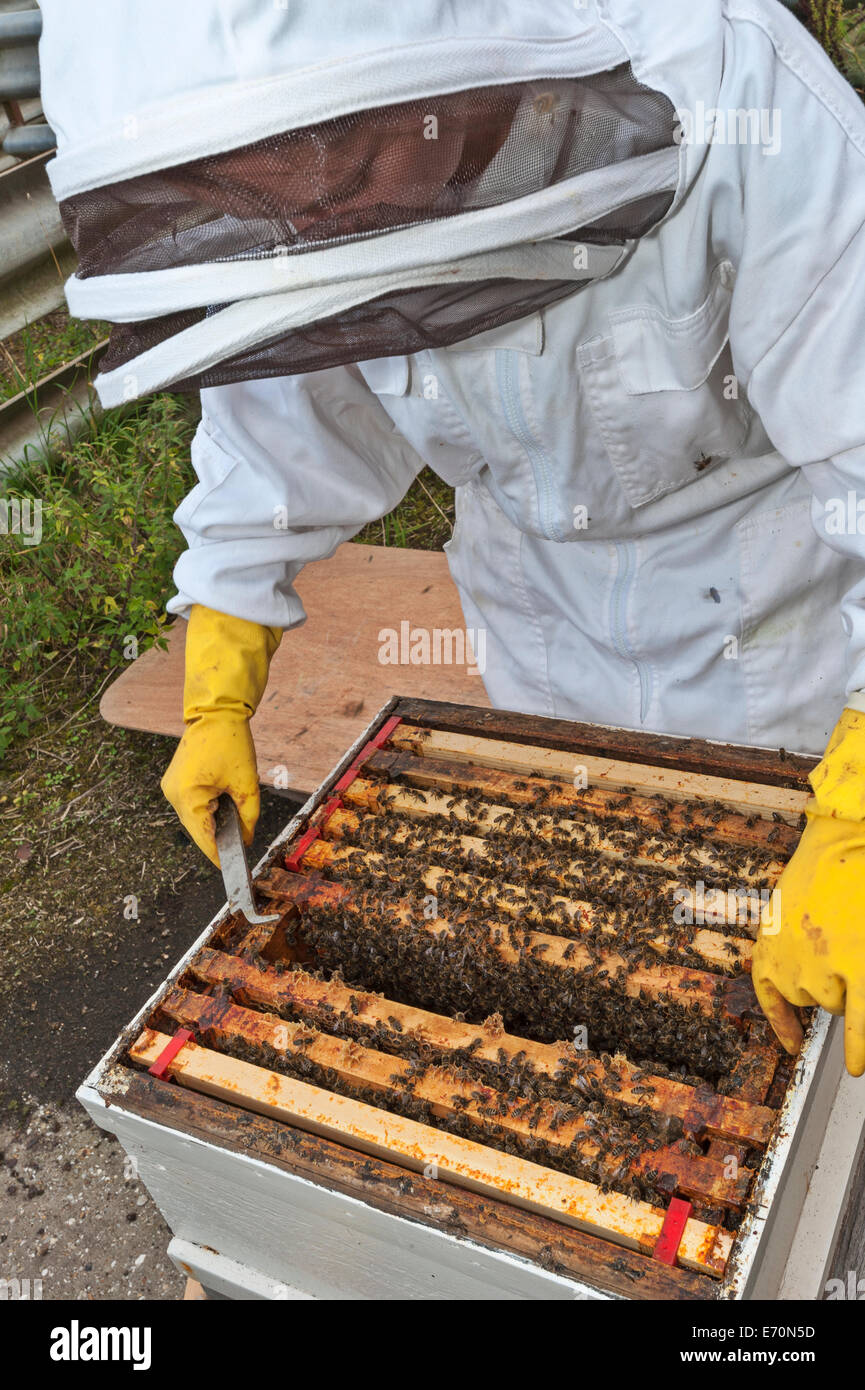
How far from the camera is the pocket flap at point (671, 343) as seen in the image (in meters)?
1.88

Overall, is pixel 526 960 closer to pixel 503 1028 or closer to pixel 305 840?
pixel 503 1028

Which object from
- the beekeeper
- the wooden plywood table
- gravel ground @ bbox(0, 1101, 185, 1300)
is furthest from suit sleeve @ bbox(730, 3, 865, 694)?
gravel ground @ bbox(0, 1101, 185, 1300)

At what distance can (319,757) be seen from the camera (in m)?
3.40

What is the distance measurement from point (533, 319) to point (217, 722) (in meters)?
1.09

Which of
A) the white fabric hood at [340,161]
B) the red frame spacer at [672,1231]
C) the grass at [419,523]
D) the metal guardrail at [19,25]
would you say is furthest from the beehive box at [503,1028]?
the metal guardrail at [19,25]

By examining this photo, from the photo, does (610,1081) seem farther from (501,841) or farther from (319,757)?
(319,757)

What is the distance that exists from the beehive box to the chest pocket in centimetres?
56

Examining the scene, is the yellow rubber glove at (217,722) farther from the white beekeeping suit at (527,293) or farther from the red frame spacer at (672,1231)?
the red frame spacer at (672,1231)

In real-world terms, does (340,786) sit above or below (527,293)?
below

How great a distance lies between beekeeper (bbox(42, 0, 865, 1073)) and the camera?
1.30m

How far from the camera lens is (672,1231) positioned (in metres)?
1.40

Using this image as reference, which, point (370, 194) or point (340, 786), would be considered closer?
point (370, 194)

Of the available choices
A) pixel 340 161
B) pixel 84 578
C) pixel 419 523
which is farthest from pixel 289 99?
pixel 419 523

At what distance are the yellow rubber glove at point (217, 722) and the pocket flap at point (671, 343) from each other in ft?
3.43
